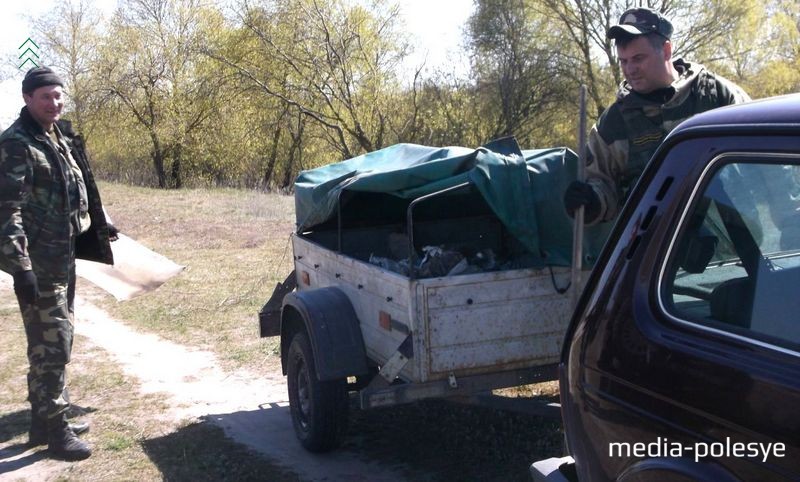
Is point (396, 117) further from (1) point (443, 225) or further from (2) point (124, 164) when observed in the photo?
(1) point (443, 225)

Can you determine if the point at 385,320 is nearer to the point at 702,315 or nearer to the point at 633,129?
the point at 633,129

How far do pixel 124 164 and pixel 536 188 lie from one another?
34.9 meters

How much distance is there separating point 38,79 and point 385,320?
256 centimetres

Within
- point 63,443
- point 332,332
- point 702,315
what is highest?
point 702,315

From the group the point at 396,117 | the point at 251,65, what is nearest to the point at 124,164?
the point at 251,65

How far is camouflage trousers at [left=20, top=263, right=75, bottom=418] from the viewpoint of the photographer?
16.5ft

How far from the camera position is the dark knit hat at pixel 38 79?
16.4 feet

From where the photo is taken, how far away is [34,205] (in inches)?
197

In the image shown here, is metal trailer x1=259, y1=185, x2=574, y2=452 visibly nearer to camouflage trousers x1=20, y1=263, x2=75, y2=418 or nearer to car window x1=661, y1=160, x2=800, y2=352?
camouflage trousers x1=20, y1=263, x2=75, y2=418

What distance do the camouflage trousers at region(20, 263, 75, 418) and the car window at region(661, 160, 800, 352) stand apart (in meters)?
3.98

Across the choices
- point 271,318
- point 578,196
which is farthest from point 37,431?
point 578,196

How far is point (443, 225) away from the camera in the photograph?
5895 millimetres

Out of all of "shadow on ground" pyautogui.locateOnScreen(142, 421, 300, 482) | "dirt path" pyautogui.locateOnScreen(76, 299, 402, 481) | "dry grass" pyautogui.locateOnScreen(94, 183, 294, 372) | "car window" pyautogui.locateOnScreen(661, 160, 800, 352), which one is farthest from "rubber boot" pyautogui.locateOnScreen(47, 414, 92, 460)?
"car window" pyautogui.locateOnScreen(661, 160, 800, 352)

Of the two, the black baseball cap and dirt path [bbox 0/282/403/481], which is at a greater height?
the black baseball cap
